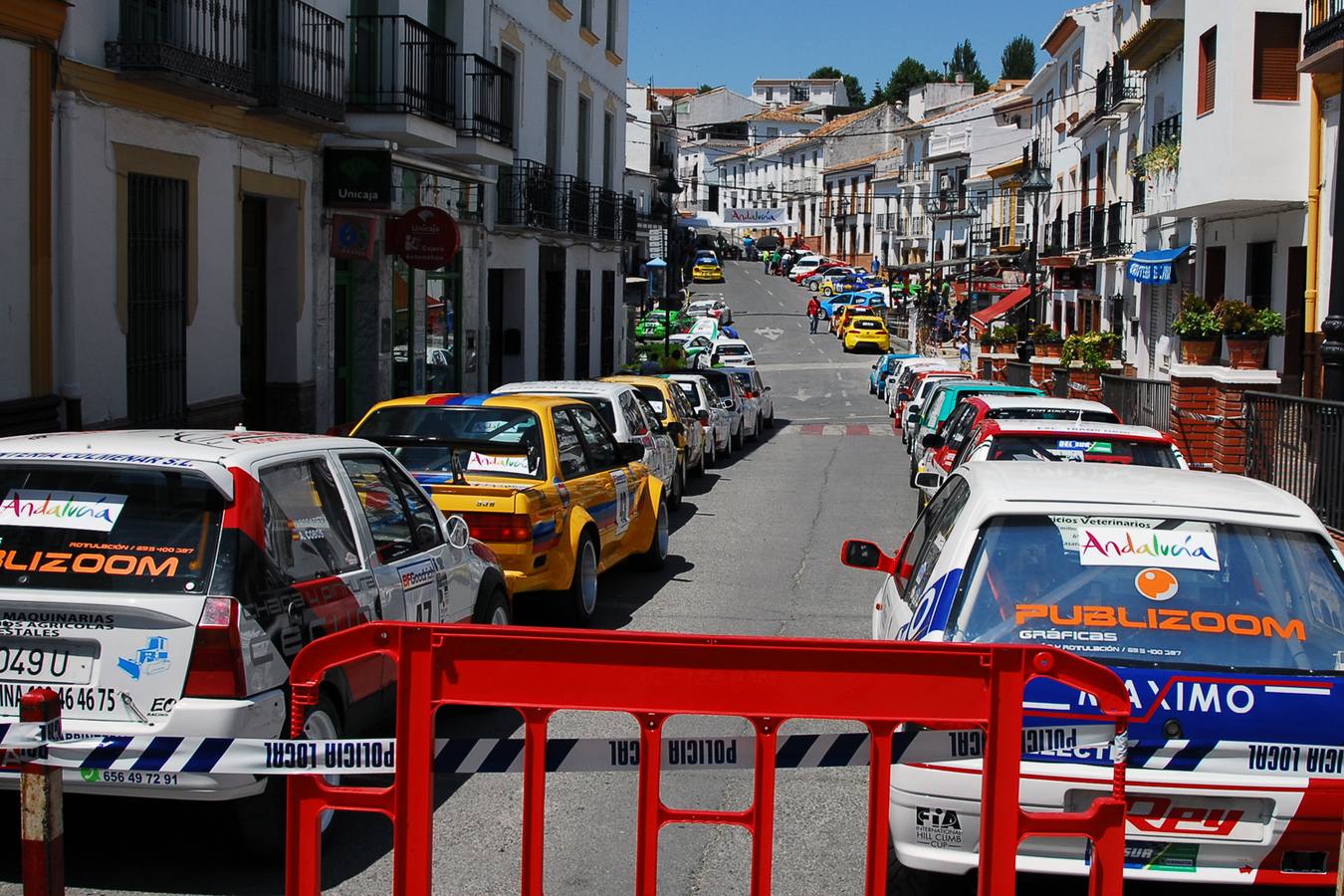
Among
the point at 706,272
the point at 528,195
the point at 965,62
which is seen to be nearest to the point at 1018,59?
the point at 965,62

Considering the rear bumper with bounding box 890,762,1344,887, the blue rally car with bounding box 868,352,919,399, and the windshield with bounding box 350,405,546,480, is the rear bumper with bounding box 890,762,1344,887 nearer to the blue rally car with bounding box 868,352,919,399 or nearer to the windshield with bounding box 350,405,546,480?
the windshield with bounding box 350,405,546,480

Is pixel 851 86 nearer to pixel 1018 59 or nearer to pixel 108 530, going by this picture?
pixel 1018 59

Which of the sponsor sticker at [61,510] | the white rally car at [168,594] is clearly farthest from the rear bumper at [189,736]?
the sponsor sticker at [61,510]

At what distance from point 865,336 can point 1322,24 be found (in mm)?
42417

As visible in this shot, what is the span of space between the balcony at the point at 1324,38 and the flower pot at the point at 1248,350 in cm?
368

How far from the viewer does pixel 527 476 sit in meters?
10.2

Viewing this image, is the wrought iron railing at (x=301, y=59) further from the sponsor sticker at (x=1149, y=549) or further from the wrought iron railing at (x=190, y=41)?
the sponsor sticker at (x=1149, y=549)

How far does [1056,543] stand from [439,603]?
3301 mm

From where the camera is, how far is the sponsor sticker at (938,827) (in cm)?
476

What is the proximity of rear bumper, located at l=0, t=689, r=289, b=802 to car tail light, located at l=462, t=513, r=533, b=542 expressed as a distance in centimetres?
411

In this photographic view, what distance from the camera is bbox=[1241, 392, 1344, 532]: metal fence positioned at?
13266mm

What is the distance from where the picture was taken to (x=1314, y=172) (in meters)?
21.3

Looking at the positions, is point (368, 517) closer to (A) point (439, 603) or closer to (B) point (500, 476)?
(A) point (439, 603)

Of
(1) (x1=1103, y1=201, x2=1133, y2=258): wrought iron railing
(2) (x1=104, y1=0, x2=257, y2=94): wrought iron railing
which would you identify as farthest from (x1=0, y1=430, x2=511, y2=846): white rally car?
(1) (x1=1103, y1=201, x2=1133, y2=258): wrought iron railing
